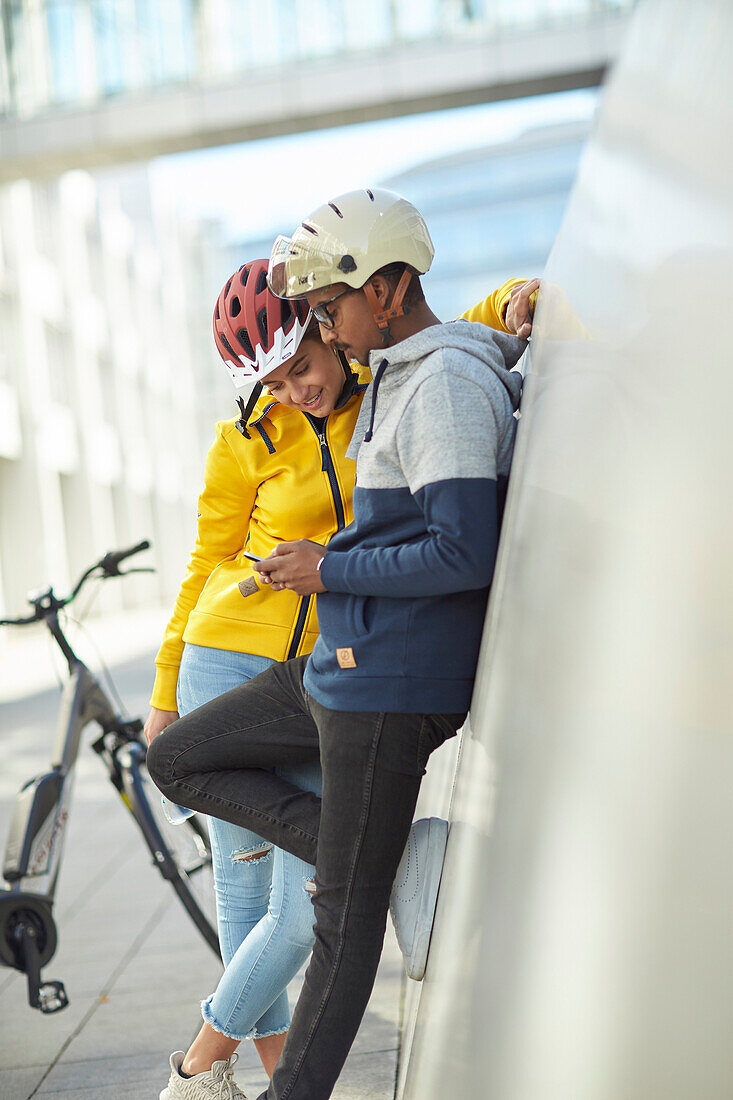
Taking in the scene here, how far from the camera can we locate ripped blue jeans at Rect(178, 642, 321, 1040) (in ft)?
7.70

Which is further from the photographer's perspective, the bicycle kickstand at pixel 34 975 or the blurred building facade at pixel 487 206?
the blurred building facade at pixel 487 206

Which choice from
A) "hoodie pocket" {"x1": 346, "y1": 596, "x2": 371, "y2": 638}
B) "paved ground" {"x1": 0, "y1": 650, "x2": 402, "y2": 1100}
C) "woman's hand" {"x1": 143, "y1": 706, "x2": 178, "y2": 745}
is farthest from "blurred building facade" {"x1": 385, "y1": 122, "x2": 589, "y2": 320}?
"hoodie pocket" {"x1": 346, "y1": 596, "x2": 371, "y2": 638}

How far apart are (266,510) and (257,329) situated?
0.40 meters

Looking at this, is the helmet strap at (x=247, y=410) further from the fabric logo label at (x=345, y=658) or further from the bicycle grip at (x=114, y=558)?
the bicycle grip at (x=114, y=558)

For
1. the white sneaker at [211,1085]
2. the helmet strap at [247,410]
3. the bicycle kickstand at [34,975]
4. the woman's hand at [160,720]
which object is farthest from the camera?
the bicycle kickstand at [34,975]

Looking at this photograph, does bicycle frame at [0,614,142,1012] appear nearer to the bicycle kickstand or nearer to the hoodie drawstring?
the bicycle kickstand

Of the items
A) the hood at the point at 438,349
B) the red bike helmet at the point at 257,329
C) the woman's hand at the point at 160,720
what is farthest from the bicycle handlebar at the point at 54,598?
the hood at the point at 438,349

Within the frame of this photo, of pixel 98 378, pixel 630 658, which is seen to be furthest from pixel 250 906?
pixel 98 378

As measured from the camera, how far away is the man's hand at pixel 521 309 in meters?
2.14

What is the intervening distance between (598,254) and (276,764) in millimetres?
1307

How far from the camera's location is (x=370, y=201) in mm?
2035

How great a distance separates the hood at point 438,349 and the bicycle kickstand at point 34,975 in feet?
7.36

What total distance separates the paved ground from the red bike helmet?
187cm

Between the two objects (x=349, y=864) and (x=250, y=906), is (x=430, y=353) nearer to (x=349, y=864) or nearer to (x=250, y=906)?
(x=349, y=864)
